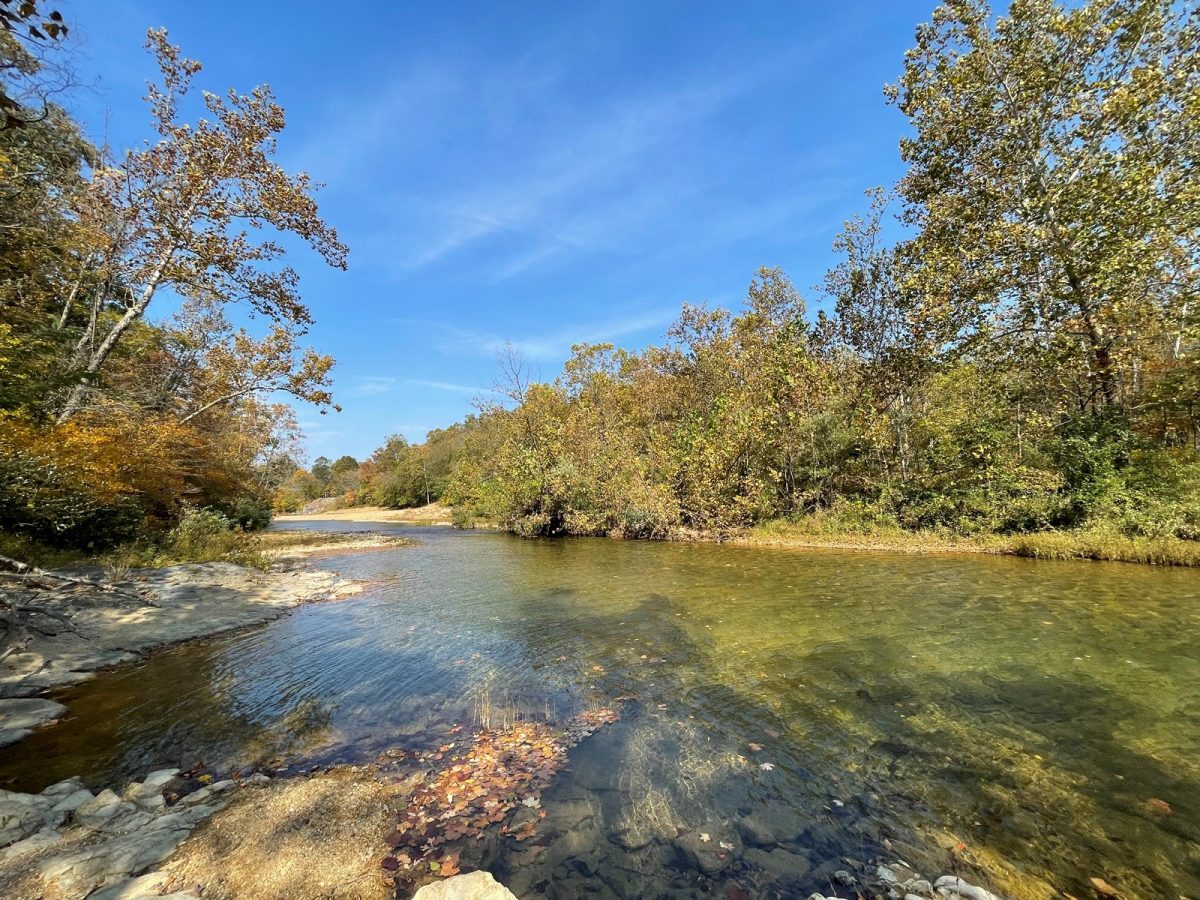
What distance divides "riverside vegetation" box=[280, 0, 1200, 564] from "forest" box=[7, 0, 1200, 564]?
10cm

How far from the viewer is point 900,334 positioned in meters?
22.9

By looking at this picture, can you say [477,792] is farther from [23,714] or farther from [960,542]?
[960,542]

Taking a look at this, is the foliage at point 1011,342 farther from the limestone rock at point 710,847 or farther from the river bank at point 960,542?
the limestone rock at point 710,847

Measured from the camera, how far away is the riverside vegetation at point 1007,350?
1512 cm

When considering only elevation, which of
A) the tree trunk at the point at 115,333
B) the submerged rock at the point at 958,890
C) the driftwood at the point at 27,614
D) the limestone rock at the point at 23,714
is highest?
the tree trunk at the point at 115,333

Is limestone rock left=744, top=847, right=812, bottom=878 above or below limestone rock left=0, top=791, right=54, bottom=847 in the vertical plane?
below

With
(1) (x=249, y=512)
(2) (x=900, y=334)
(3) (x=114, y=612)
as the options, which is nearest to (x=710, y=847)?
(3) (x=114, y=612)

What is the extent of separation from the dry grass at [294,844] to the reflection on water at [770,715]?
89 centimetres

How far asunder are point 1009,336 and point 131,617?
2689cm

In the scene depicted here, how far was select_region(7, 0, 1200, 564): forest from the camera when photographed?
12.5 metres

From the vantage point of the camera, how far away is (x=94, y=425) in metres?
16.3

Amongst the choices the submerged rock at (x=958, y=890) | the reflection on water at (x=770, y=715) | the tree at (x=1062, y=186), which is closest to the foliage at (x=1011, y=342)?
the tree at (x=1062, y=186)

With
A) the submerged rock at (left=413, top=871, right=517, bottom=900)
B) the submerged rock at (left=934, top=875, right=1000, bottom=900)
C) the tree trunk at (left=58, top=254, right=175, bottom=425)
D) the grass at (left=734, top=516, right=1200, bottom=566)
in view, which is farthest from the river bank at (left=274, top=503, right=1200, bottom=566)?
the tree trunk at (left=58, top=254, right=175, bottom=425)

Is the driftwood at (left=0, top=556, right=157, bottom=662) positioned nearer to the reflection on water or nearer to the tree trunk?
the reflection on water
